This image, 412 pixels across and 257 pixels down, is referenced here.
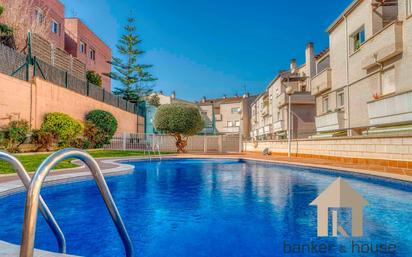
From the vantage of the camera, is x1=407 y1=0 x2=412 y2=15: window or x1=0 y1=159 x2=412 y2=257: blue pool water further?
x1=407 y1=0 x2=412 y2=15: window

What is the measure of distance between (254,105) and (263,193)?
37.9 meters

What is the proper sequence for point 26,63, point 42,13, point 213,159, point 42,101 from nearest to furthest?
1. point 26,63
2. point 42,101
3. point 213,159
4. point 42,13

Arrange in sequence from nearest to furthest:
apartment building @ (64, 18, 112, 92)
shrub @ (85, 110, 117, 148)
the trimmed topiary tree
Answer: shrub @ (85, 110, 117, 148), the trimmed topiary tree, apartment building @ (64, 18, 112, 92)

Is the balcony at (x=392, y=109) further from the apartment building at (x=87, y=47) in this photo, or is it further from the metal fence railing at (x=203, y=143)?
the apartment building at (x=87, y=47)

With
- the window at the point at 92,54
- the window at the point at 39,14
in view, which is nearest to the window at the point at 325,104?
the window at the point at 39,14

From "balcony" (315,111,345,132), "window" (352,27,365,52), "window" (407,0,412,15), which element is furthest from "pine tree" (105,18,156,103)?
"window" (407,0,412,15)

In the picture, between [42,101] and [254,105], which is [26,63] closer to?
[42,101]

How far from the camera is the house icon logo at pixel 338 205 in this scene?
3.92 metres

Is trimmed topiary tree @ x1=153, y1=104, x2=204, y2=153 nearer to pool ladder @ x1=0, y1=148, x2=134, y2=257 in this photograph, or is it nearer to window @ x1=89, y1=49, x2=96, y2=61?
window @ x1=89, y1=49, x2=96, y2=61

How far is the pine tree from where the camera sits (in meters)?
35.1

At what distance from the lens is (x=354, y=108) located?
47.4 ft

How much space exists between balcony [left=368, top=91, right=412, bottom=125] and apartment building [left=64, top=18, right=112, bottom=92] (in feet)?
83.8

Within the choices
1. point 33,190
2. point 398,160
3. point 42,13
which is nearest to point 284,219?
point 33,190

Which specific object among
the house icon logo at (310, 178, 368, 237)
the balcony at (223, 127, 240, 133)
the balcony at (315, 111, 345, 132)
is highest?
the balcony at (223, 127, 240, 133)
